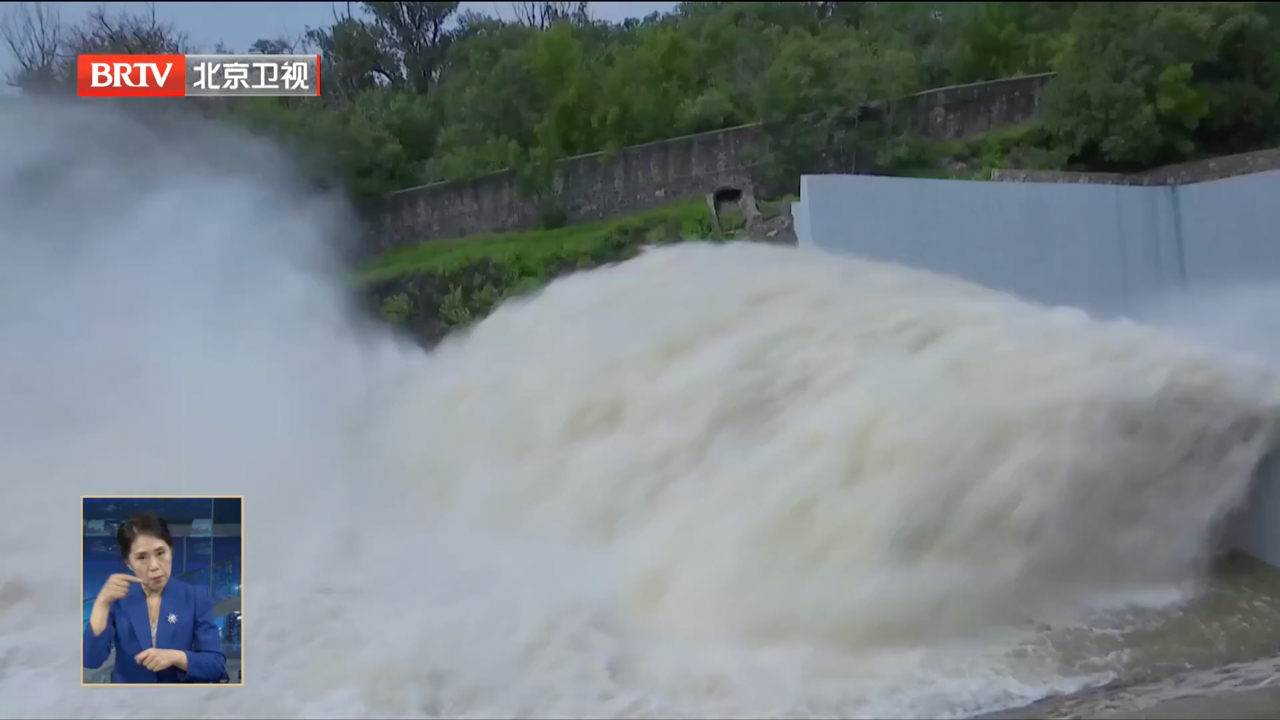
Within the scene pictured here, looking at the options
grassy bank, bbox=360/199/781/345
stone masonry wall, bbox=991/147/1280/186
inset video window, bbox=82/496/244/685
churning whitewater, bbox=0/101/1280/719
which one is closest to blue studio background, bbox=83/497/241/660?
inset video window, bbox=82/496/244/685

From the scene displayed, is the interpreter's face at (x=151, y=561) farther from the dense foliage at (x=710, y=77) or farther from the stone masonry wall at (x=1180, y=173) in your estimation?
the stone masonry wall at (x=1180, y=173)

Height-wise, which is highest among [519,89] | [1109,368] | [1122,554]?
[519,89]

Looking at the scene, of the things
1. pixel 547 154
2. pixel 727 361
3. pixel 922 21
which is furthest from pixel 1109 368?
pixel 547 154

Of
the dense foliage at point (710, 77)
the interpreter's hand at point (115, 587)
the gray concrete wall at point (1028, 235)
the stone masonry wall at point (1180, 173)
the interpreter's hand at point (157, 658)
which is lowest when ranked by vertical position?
the interpreter's hand at point (157, 658)

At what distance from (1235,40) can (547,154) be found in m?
3.84

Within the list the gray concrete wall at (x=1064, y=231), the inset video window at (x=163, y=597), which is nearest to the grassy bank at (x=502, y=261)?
the gray concrete wall at (x=1064, y=231)

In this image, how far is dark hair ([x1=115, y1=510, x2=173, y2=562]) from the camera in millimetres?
3977

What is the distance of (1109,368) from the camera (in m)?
4.47

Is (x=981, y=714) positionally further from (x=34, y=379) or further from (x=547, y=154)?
(x=34, y=379)

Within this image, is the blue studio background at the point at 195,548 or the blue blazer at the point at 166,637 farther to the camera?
the blue studio background at the point at 195,548

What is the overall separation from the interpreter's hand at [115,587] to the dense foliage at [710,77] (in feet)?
9.37

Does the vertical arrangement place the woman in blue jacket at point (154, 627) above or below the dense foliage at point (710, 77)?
below

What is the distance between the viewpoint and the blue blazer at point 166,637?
3771 millimetres

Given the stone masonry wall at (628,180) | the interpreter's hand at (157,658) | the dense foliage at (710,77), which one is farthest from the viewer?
the stone masonry wall at (628,180)
